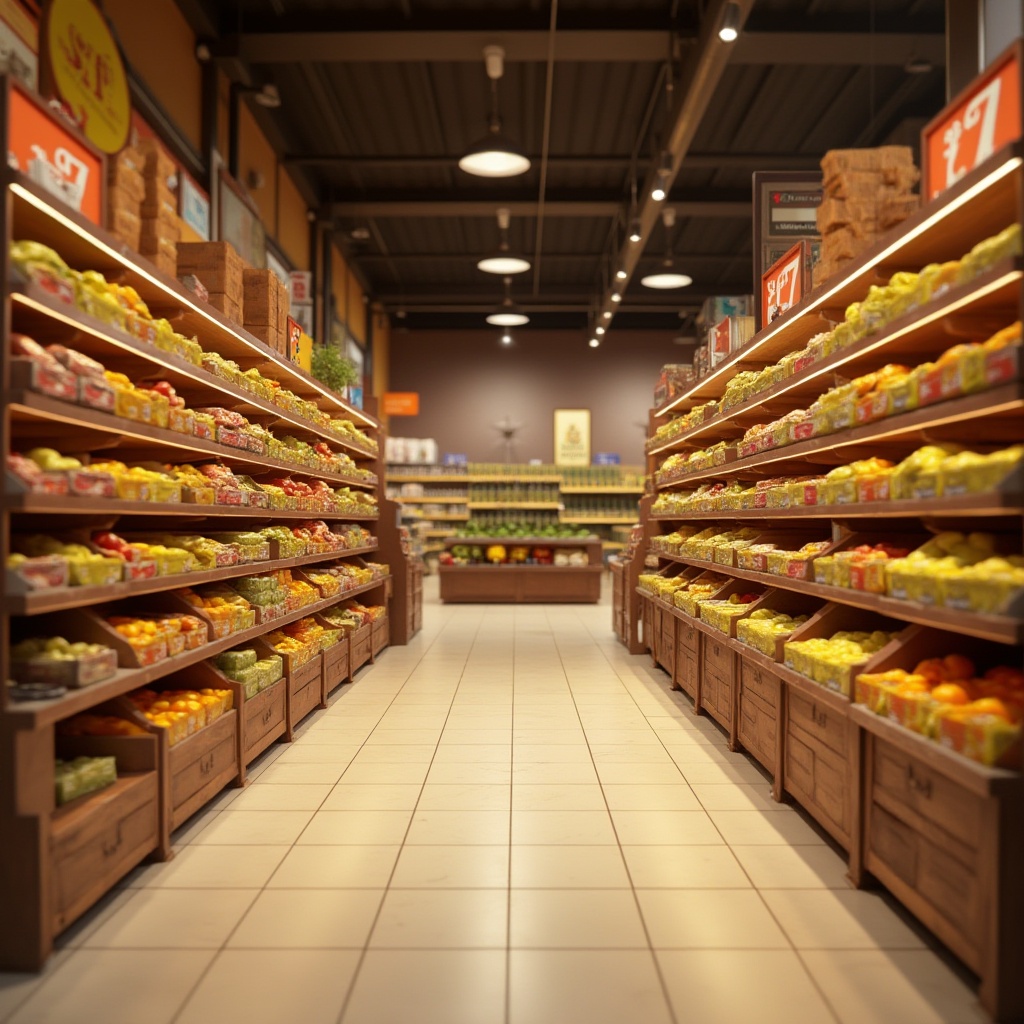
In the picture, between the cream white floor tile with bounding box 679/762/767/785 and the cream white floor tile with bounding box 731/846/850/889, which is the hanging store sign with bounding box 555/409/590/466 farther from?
the cream white floor tile with bounding box 731/846/850/889

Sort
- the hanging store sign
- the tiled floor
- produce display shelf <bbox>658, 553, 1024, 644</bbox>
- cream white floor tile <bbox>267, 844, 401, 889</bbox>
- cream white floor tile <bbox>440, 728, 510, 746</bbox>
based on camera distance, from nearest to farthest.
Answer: produce display shelf <bbox>658, 553, 1024, 644</bbox> → the tiled floor → cream white floor tile <bbox>267, 844, 401, 889</bbox> → cream white floor tile <bbox>440, 728, 510, 746</bbox> → the hanging store sign

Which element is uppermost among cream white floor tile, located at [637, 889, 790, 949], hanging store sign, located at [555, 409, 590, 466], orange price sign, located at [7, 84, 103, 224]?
hanging store sign, located at [555, 409, 590, 466]

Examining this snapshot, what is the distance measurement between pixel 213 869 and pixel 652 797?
1.91 m

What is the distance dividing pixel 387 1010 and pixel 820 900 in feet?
4.88

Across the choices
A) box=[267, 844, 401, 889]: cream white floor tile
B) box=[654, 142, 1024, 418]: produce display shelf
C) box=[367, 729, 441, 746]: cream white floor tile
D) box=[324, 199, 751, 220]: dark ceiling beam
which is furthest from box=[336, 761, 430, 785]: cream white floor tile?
box=[324, 199, 751, 220]: dark ceiling beam

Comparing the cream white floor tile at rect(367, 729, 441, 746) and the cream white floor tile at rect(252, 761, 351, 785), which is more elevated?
the cream white floor tile at rect(367, 729, 441, 746)

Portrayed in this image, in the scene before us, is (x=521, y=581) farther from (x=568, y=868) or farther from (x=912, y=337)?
(x=912, y=337)

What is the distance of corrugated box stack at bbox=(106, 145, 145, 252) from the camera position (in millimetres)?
3420

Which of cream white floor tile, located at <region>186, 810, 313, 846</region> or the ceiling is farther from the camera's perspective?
the ceiling

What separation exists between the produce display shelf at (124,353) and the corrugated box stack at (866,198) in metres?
2.94

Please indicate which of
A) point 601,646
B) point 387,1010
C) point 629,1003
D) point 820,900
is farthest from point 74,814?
point 601,646

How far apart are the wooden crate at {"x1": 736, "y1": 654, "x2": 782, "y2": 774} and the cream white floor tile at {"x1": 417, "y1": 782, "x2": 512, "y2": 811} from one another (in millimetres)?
1250

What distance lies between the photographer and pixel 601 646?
28.3 ft

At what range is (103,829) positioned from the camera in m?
2.69
